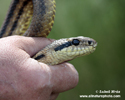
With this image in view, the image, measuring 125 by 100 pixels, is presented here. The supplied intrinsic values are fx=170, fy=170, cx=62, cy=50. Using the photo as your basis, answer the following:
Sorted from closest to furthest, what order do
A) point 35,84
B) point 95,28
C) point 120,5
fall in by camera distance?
1. point 35,84
2. point 120,5
3. point 95,28

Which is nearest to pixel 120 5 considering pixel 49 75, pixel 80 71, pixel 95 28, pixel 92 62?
pixel 95 28

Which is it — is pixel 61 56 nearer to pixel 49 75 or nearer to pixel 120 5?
pixel 49 75

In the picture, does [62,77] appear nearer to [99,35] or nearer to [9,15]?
[9,15]

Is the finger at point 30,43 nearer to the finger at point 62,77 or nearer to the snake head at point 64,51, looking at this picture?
the snake head at point 64,51

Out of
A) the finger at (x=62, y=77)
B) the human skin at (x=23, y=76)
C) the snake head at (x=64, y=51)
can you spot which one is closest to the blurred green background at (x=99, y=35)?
the snake head at (x=64, y=51)

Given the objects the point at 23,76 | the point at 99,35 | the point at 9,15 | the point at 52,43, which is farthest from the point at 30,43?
the point at 99,35

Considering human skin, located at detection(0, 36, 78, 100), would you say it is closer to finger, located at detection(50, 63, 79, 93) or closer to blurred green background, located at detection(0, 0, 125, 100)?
finger, located at detection(50, 63, 79, 93)

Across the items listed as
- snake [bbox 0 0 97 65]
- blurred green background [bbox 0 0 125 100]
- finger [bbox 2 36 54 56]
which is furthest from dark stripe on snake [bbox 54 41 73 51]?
blurred green background [bbox 0 0 125 100]
